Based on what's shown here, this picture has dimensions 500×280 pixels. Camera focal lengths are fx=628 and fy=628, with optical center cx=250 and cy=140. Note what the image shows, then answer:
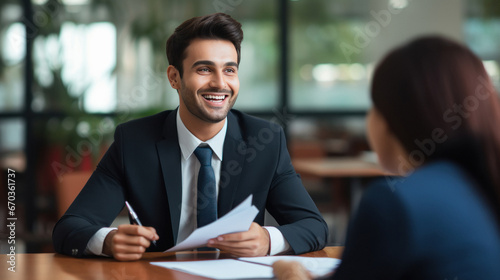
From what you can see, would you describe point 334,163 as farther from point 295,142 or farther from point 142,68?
point 142,68

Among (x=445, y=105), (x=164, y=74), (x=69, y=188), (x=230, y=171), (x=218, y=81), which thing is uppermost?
(x=164, y=74)

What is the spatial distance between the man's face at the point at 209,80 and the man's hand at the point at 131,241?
20.5 inches

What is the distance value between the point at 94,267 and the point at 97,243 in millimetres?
135

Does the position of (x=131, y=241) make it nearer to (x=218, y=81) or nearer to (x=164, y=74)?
(x=218, y=81)

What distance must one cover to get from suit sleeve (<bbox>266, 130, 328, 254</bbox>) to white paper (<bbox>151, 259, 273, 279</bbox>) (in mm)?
249

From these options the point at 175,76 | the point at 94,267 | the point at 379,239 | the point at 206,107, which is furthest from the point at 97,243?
the point at 379,239

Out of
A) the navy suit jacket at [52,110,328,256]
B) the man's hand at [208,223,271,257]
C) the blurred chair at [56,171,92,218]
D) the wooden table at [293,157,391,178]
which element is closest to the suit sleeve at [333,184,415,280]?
the man's hand at [208,223,271,257]

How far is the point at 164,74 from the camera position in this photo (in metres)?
6.01

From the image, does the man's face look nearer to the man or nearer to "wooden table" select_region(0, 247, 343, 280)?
the man

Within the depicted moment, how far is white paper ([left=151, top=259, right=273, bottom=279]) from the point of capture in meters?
1.47

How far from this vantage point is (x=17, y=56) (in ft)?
19.5

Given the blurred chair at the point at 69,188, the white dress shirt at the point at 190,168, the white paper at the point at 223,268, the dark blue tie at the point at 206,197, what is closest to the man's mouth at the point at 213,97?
the white dress shirt at the point at 190,168

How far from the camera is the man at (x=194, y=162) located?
2.01 metres

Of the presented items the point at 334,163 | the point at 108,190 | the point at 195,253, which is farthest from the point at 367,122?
the point at 334,163
